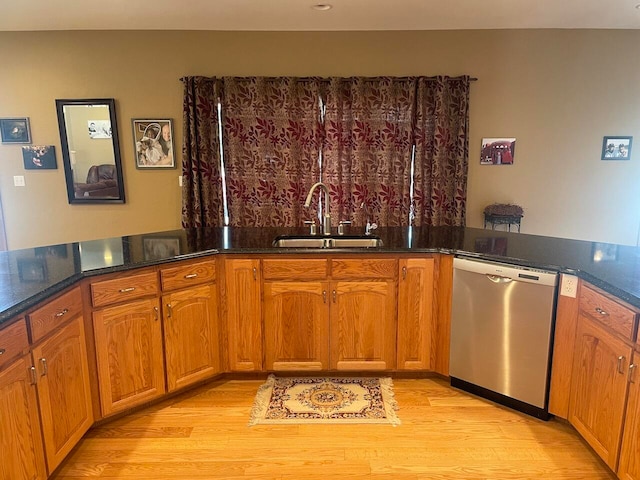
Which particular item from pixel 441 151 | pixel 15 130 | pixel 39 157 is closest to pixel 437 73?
pixel 441 151

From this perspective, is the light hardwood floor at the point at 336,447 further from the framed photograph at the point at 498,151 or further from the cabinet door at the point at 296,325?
the framed photograph at the point at 498,151

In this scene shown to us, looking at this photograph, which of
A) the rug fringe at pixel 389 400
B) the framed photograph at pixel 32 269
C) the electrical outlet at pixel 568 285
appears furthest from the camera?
the rug fringe at pixel 389 400

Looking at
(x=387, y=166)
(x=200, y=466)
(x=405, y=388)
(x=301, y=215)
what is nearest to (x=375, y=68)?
(x=387, y=166)

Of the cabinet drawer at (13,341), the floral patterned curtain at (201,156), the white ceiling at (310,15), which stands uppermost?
the white ceiling at (310,15)

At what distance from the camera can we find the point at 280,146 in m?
3.98

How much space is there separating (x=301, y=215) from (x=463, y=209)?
1.54 m

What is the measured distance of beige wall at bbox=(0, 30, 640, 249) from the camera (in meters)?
3.88

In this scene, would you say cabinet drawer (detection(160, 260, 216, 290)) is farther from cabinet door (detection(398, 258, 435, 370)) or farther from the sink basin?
cabinet door (detection(398, 258, 435, 370))

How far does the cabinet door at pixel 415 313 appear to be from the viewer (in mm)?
2689

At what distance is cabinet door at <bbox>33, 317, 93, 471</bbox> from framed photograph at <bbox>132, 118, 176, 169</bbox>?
7.65 feet

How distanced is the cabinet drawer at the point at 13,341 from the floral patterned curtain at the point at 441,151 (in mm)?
3221

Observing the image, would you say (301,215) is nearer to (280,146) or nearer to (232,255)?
(280,146)

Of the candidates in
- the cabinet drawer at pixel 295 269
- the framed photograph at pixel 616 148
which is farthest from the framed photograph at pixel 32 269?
the framed photograph at pixel 616 148

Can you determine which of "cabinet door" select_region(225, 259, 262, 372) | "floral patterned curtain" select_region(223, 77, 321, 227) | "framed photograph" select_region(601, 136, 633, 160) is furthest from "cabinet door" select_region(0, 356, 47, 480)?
"framed photograph" select_region(601, 136, 633, 160)
